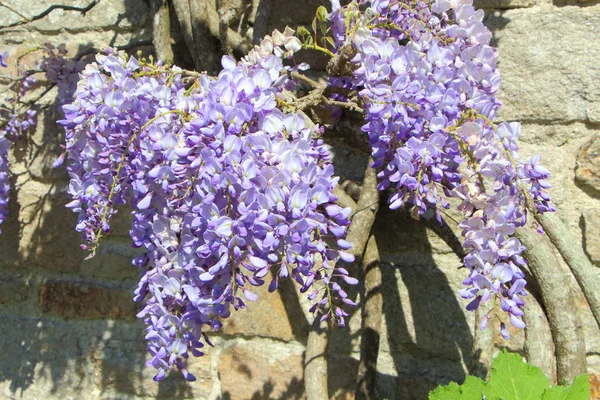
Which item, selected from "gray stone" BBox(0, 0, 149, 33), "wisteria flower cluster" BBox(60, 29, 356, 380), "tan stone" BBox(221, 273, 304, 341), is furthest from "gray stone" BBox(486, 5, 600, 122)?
"gray stone" BBox(0, 0, 149, 33)

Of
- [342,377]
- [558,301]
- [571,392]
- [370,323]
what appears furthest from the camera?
[342,377]

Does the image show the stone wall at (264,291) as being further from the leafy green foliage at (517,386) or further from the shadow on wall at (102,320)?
the leafy green foliage at (517,386)

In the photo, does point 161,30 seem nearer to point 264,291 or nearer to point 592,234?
point 264,291

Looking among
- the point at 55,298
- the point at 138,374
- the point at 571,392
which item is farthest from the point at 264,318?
the point at 571,392

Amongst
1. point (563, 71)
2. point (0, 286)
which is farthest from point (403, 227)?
point (0, 286)

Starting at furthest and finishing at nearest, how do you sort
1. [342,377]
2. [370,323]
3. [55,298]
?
[55,298] → [342,377] → [370,323]

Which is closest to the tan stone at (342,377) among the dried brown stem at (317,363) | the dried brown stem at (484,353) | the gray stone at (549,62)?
the dried brown stem at (317,363)
